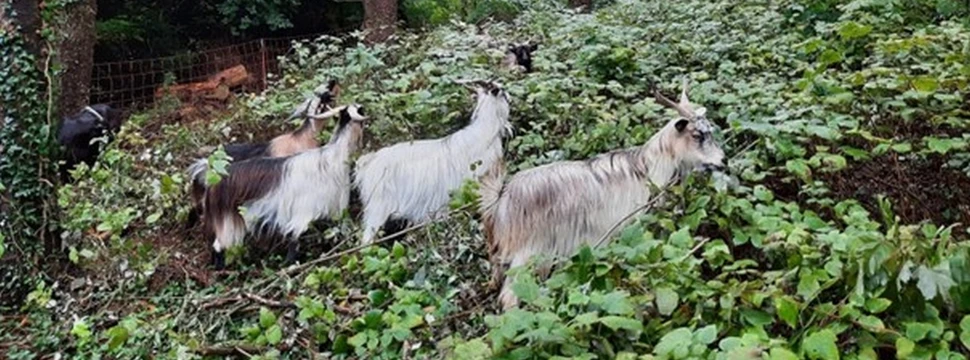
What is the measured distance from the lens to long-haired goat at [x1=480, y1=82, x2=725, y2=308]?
3529 millimetres

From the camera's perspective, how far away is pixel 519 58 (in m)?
6.01

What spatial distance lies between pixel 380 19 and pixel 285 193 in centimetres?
452

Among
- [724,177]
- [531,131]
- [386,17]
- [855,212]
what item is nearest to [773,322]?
[855,212]

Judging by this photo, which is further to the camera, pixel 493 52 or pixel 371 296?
pixel 493 52

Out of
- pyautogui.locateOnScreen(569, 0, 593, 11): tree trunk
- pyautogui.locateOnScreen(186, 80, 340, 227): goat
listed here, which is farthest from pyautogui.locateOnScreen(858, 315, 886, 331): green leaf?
pyautogui.locateOnScreen(569, 0, 593, 11): tree trunk

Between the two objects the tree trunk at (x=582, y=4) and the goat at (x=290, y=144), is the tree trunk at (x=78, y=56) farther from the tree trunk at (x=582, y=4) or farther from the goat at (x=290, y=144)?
the tree trunk at (x=582, y=4)

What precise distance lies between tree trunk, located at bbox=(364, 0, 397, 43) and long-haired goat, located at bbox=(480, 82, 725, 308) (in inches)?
209

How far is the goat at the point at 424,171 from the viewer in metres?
4.48

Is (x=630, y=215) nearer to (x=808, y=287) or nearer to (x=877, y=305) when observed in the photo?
(x=808, y=287)

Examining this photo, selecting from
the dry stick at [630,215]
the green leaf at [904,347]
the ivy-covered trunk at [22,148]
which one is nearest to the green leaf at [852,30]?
the dry stick at [630,215]

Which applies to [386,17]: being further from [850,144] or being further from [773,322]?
[773,322]

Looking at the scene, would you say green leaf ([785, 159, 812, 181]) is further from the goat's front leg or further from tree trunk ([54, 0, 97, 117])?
tree trunk ([54, 0, 97, 117])

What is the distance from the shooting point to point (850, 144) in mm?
3830

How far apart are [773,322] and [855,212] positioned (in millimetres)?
834
